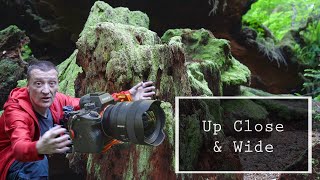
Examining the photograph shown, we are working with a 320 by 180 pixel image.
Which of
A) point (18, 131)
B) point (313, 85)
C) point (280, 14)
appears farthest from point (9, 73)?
point (280, 14)

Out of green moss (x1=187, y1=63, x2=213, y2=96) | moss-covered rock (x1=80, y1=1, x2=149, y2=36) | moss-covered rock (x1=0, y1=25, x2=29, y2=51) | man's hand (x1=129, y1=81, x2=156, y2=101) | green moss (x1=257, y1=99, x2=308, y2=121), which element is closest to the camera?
man's hand (x1=129, y1=81, x2=156, y2=101)

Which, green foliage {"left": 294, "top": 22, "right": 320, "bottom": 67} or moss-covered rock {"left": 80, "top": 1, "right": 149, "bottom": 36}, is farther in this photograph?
green foliage {"left": 294, "top": 22, "right": 320, "bottom": 67}

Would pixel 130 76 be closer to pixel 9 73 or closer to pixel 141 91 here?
pixel 141 91

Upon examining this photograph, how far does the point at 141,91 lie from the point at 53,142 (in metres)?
0.60

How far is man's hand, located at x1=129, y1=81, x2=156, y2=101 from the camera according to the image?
5.16ft

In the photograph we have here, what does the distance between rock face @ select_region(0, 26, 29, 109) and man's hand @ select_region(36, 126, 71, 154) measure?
1.89 metres

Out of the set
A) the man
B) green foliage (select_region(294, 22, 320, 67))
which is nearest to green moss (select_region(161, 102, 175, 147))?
the man

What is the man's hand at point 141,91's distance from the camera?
1.57m

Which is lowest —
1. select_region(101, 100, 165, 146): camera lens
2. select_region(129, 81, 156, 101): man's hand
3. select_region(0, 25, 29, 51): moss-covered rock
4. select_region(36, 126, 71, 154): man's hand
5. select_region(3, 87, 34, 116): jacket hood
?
select_region(36, 126, 71, 154): man's hand

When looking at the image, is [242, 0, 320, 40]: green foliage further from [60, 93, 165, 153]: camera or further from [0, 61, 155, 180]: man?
[0, 61, 155, 180]: man

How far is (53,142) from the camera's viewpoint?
1.05 meters

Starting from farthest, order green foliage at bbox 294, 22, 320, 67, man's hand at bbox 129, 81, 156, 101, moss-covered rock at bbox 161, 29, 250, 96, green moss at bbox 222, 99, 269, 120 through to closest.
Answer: green foliage at bbox 294, 22, 320, 67 → moss-covered rock at bbox 161, 29, 250, 96 → green moss at bbox 222, 99, 269, 120 → man's hand at bbox 129, 81, 156, 101

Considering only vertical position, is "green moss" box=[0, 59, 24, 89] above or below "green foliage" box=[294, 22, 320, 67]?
below

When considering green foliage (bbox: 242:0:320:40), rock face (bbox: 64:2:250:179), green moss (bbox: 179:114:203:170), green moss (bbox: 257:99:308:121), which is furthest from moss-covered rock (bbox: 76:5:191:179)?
green foliage (bbox: 242:0:320:40)
